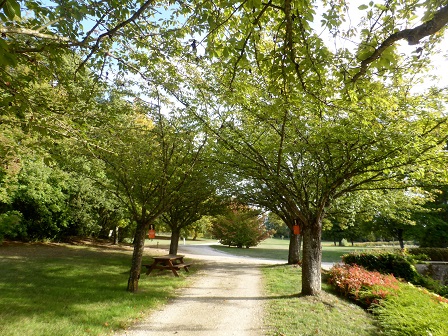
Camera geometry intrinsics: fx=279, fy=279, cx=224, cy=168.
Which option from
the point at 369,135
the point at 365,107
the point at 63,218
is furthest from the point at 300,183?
the point at 63,218

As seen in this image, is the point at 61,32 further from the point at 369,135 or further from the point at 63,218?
the point at 63,218

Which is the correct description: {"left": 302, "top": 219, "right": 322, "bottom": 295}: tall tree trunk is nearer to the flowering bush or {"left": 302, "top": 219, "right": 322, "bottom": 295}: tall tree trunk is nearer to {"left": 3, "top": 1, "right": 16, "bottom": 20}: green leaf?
the flowering bush

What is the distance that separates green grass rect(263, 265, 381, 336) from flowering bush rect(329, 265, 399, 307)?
1.59 ft

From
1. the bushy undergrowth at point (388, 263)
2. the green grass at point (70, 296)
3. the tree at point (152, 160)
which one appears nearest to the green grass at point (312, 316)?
the green grass at point (70, 296)

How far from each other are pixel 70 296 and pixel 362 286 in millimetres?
8823

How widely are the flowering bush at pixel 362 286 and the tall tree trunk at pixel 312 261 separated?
130 centimetres

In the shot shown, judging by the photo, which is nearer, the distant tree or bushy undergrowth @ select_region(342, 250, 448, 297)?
bushy undergrowth @ select_region(342, 250, 448, 297)

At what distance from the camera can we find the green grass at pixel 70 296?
17.2ft

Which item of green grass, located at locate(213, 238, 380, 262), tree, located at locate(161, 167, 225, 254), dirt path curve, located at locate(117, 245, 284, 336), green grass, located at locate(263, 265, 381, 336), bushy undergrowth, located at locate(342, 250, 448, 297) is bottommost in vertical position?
dirt path curve, located at locate(117, 245, 284, 336)

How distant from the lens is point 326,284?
35.6 ft

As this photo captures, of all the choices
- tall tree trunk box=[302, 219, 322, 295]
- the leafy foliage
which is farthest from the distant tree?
tall tree trunk box=[302, 219, 322, 295]

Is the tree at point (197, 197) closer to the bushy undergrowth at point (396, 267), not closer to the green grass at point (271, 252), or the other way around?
the bushy undergrowth at point (396, 267)

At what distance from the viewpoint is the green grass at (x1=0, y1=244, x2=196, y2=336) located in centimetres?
525

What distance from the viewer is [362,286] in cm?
927
